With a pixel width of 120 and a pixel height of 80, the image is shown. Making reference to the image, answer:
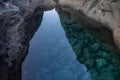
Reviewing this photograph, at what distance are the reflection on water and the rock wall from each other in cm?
51

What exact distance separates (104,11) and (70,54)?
5.74 metres

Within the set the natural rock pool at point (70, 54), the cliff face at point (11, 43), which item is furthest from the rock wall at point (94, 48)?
the cliff face at point (11, 43)

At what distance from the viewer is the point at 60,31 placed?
21.5 meters

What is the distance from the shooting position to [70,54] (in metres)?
16.8

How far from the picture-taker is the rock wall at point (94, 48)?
14289 mm

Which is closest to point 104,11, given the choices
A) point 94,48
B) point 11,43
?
point 94,48

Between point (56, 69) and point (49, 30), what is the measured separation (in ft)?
24.8

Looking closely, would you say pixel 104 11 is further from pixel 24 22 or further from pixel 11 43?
pixel 11 43

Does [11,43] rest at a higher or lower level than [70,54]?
higher

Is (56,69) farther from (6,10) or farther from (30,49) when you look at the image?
(6,10)

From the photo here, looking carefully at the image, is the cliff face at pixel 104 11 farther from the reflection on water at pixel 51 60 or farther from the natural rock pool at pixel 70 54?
the reflection on water at pixel 51 60

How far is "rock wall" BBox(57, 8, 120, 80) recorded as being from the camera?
1429 cm

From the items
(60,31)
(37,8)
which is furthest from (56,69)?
(37,8)

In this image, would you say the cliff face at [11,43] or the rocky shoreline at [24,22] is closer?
the cliff face at [11,43]
